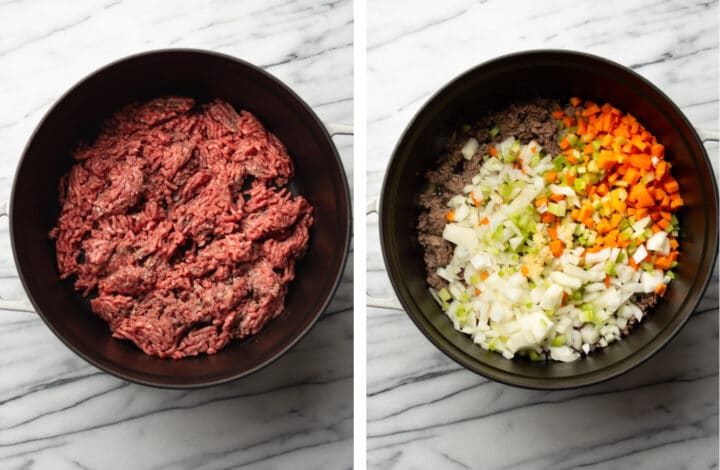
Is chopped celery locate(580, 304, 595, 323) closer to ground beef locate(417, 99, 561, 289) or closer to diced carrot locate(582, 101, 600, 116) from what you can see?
ground beef locate(417, 99, 561, 289)

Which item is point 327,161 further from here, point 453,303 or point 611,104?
point 611,104

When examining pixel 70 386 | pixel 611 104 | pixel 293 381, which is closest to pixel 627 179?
pixel 611 104

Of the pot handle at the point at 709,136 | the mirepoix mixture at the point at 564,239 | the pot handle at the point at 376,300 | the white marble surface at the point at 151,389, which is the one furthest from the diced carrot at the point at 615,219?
the white marble surface at the point at 151,389

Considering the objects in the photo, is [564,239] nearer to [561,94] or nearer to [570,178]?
[570,178]

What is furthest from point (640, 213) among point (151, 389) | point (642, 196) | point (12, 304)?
point (12, 304)

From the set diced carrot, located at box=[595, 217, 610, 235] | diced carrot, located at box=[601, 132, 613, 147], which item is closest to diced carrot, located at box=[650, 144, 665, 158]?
diced carrot, located at box=[601, 132, 613, 147]

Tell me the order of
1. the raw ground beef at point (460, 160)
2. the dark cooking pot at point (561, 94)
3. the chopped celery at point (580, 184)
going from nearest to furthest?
the dark cooking pot at point (561, 94)
the chopped celery at point (580, 184)
the raw ground beef at point (460, 160)

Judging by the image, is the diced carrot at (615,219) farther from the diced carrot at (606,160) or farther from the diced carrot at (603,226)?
the diced carrot at (606,160)
